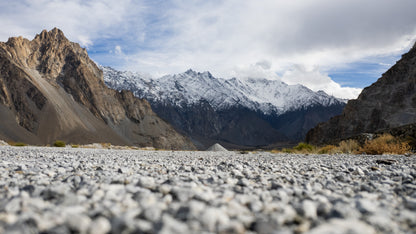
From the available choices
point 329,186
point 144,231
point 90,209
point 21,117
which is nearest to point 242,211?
point 144,231

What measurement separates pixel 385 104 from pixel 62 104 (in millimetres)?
95562

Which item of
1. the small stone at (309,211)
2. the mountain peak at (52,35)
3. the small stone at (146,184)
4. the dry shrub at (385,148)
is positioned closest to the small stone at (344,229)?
the small stone at (309,211)

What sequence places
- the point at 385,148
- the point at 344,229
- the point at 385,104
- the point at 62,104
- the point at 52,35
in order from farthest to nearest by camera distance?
the point at 52,35, the point at 62,104, the point at 385,104, the point at 385,148, the point at 344,229

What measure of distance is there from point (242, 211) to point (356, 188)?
2341mm

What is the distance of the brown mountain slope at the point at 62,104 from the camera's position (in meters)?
80.6

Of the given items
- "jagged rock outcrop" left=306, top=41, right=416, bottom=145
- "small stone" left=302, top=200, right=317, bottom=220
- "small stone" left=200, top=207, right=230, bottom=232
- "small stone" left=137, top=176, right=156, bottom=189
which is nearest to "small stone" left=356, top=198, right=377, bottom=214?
"small stone" left=302, top=200, right=317, bottom=220

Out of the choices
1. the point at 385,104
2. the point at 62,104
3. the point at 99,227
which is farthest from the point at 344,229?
the point at 62,104

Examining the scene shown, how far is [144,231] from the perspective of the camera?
178 cm

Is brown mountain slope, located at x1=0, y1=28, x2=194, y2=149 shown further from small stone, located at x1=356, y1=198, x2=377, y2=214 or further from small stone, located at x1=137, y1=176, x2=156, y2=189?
small stone, located at x1=356, y1=198, x2=377, y2=214

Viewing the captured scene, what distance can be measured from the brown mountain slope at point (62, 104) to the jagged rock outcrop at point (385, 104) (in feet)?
229

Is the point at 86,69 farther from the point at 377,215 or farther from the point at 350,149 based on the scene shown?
the point at 377,215

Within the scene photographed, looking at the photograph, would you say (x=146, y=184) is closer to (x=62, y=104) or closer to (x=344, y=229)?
(x=344, y=229)

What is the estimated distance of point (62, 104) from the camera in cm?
9169

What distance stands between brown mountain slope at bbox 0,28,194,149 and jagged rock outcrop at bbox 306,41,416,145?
69.7 m
